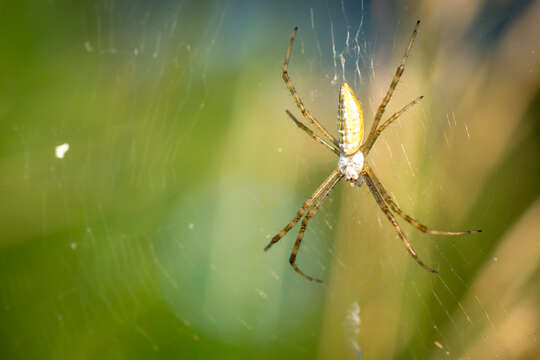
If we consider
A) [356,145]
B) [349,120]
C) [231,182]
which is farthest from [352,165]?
[231,182]

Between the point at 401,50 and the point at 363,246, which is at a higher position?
the point at 401,50

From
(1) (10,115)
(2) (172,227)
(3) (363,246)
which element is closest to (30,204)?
(1) (10,115)

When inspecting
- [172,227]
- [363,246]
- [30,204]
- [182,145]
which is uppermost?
[30,204]

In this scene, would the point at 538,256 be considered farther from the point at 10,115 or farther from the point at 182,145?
the point at 10,115

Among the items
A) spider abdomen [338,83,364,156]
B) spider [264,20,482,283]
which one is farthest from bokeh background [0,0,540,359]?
spider abdomen [338,83,364,156]

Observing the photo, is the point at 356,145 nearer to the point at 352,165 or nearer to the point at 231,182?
the point at 352,165

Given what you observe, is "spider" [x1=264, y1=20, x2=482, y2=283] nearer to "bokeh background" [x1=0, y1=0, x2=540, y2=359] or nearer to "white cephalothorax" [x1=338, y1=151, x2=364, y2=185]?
"white cephalothorax" [x1=338, y1=151, x2=364, y2=185]
